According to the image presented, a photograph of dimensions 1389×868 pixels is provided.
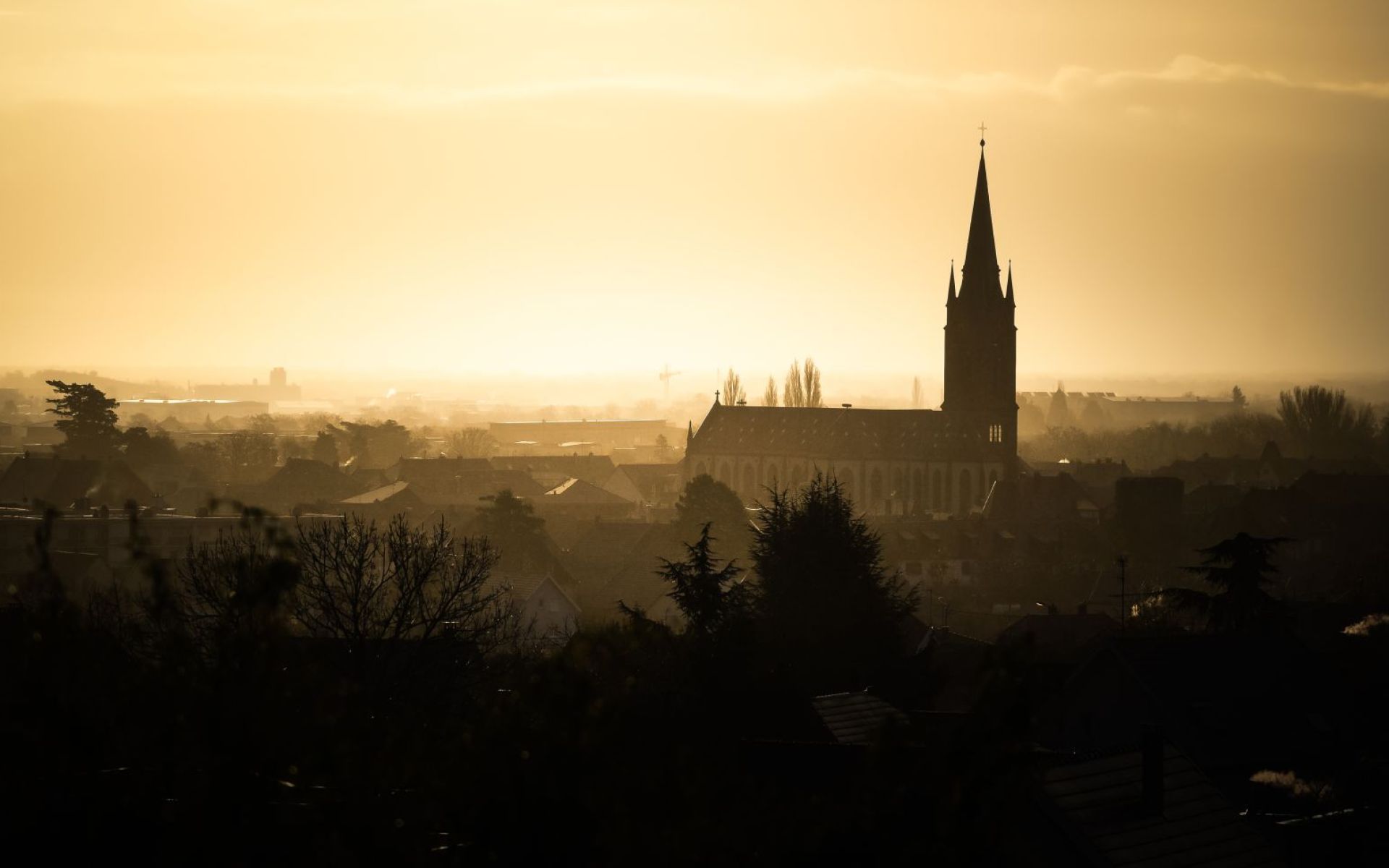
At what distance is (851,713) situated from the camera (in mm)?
22406

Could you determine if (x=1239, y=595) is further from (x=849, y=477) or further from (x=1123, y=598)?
(x=849, y=477)

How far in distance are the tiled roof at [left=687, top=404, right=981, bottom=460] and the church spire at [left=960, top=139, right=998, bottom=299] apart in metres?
8.87

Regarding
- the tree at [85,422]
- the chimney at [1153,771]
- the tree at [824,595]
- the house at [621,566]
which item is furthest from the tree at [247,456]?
the chimney at [1153,771]

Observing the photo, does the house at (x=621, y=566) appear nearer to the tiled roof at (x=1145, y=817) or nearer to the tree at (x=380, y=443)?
the tiled roof at (x=1145, y=817)

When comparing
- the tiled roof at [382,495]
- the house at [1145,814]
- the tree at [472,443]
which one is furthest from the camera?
A: the tree at [472,443]

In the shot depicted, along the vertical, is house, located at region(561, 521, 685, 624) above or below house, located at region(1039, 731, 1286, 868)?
below

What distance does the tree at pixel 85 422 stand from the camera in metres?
97.2

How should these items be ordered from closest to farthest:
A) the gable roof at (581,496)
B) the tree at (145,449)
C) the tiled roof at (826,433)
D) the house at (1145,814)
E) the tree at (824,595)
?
1. the house at (1145,814)
2. the tree at (824,595)
3. the gable roof at (581,496)
4. the tree at (145,449)
5. the tiled roof at (826,433)

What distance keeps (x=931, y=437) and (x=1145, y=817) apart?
85939 millimetres

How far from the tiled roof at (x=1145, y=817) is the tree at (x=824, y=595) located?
11.9 meters

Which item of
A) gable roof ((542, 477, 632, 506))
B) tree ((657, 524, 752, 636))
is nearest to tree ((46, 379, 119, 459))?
gable roof ((542, 477, 632, 506))

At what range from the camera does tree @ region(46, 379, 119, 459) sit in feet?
319

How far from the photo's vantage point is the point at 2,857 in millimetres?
10266

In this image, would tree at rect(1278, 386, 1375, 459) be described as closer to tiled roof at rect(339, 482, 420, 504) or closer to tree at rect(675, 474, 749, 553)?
tree at rect(675, 474, 749, 553)
